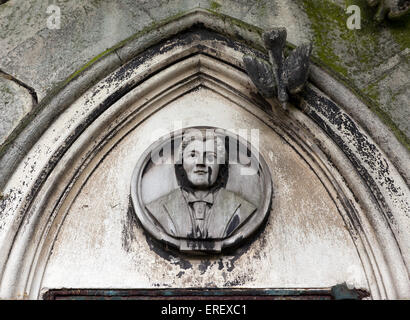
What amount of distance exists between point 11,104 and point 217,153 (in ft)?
4.59

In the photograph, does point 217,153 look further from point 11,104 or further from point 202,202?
point 11,104

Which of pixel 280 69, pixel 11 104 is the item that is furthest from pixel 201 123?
pixel 11 104

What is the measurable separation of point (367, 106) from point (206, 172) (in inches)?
42.9

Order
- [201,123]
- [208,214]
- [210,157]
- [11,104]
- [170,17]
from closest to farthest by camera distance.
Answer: [208,214] < [210,157] < [11,104] < [201,123] < [170,17]

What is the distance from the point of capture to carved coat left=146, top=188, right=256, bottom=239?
360 cm

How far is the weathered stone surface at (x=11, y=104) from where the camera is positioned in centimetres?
386

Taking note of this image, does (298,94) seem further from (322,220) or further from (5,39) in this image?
(5,39)

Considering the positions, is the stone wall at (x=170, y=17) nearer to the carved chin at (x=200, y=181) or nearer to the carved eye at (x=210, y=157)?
the carved eye at (x=210, y=157)

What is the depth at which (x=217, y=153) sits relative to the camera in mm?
3787

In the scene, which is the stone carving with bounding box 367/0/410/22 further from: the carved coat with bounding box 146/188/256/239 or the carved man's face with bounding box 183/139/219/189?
the carved coat with bounding box 146/188/256/239

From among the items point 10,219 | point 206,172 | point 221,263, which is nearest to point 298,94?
point 206,172

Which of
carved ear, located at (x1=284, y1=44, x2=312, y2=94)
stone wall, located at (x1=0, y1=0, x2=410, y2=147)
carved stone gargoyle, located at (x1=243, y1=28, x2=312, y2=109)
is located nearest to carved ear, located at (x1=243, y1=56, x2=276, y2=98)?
carved stone gargoyle, located at (x1=243, y1=28, x2=312, y2=109)

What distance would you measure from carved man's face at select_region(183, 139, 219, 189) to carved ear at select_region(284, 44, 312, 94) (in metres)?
0.64

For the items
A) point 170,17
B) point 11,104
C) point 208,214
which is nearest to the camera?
point 208,214
